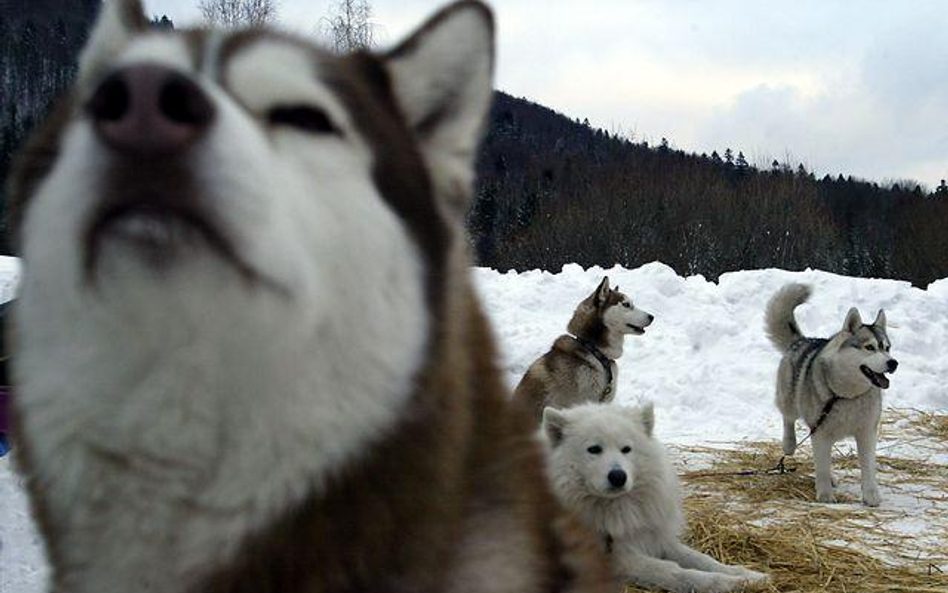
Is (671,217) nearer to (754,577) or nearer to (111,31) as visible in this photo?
(754,577)

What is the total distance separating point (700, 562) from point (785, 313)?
451cm

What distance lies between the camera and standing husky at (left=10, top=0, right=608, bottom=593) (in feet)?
3.58

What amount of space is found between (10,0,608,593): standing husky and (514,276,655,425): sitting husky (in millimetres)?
5908

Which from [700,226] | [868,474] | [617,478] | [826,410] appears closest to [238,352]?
[617,478]

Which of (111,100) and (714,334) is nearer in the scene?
(111,100)

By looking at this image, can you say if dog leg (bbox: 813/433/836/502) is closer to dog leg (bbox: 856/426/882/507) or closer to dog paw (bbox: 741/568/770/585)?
dog leg (bbox: 856/426/882/507)

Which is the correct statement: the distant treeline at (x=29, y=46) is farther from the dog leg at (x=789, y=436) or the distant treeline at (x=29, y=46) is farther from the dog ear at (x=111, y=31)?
the dog ear at (x=111, y=31)

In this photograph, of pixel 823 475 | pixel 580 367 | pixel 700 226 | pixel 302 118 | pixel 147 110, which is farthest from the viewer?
pixel 700 226

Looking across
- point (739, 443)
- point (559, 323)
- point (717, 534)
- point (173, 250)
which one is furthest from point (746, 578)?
point (559, 323)

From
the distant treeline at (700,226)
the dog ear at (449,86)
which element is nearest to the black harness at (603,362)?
the dog ear at (449,86)

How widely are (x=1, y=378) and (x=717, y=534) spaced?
13.1 feet

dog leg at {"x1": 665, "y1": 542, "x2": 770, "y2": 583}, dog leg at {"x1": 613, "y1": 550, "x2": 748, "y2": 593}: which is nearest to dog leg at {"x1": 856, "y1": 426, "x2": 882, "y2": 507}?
dog leg at {"x1": 665, "y1": 542, "x2": 770, "y2": 583}

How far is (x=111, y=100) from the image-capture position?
106 cm

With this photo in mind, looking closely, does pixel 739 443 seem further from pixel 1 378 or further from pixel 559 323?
pixel 1 378
